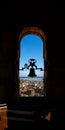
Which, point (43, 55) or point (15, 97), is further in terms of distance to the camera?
point (43, 55)

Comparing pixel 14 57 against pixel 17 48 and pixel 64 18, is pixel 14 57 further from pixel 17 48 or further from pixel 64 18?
pixel 64 18

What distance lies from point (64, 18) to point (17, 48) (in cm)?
205

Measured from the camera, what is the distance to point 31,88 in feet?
35.7

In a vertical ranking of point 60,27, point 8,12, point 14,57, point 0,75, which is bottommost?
point 0,75

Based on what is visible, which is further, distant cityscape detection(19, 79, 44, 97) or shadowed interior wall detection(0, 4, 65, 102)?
distant cityscape detection(19, 79, 44, 97)

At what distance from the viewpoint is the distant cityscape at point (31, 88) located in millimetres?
10085

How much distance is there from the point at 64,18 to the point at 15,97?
3.38 metres

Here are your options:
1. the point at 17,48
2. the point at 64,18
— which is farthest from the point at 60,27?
the point at 17,48

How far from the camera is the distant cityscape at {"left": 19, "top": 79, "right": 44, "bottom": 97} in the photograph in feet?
33.1

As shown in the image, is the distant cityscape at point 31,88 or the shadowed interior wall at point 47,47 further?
the distant cityscape at point 31,88

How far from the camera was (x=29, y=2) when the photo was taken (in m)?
10.1

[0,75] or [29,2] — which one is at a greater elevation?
[29,2]

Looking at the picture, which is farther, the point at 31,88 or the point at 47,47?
the point at 31,88

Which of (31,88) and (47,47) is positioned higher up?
(47,47)
